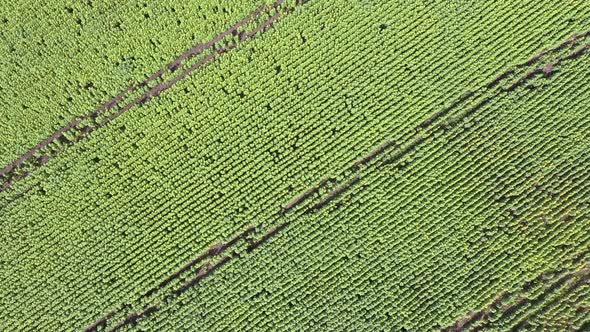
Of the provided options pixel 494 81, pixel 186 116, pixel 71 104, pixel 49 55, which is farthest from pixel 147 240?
pixel 494 81

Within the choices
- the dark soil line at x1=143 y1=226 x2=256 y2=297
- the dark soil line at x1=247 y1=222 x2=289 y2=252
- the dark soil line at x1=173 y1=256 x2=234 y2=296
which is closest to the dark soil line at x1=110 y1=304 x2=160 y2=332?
the dark soil line at x1=143 y1=226 x2=256 y2=297

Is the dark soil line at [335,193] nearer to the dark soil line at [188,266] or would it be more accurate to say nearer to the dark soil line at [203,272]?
the dark soil line at [188,266]

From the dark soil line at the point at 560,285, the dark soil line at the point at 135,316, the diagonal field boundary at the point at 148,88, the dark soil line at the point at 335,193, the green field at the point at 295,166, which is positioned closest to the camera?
the dark soil line at the point at 560,285

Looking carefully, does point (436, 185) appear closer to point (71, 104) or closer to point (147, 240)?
point (147, 240)

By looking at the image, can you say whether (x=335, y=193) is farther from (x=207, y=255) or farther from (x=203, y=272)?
(x=203, y=272)

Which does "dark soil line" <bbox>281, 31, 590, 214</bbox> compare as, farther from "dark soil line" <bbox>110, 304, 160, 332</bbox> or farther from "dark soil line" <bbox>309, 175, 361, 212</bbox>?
"dark soil line" <bbox>110, 304, 160, 332</bbox>

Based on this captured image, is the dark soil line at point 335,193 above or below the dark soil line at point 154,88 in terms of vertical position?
below

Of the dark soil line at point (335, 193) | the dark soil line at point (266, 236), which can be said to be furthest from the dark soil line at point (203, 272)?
the dark soil line at point (335, 193)

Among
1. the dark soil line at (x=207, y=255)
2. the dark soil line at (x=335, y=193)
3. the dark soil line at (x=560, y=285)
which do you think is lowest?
the dark soil line at (x=560, y=285)
